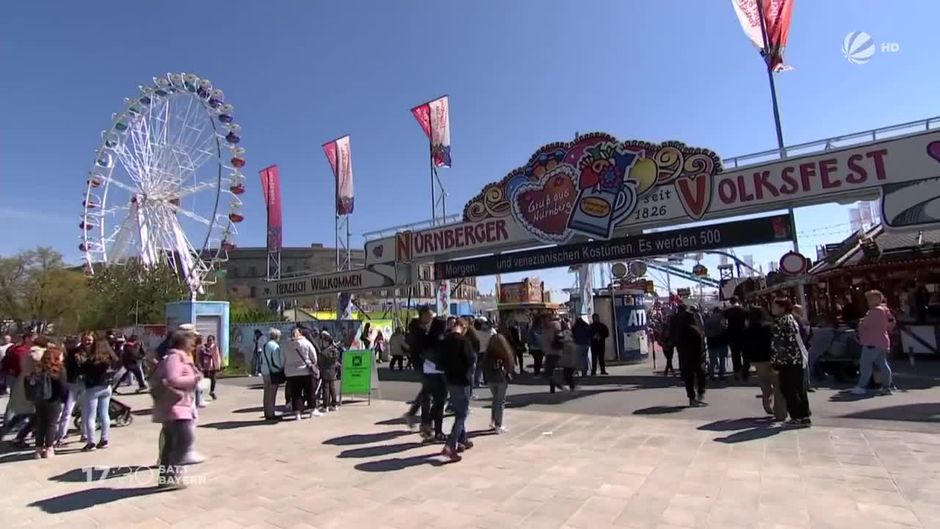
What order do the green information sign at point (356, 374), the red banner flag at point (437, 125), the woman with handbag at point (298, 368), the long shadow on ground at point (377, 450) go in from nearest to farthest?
the long shadow on ground at point (377, 450)
the woman with handbag at point (298, 368)
the green information sign at point (356, 374)
the red banner flag at point (437, 125)

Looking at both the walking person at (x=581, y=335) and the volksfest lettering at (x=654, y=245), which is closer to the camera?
the volksfest lettering at (x=654, y=245)

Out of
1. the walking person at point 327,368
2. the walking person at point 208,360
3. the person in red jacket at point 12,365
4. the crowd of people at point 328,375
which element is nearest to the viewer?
the crowd of people at point 328,375

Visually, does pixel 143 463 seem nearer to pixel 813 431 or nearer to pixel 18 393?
pixel 18 393

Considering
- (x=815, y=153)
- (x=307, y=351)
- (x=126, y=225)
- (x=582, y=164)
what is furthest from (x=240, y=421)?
(x=126, y=225)

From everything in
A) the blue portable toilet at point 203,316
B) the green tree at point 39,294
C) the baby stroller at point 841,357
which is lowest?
the baby stroller at point 841,357

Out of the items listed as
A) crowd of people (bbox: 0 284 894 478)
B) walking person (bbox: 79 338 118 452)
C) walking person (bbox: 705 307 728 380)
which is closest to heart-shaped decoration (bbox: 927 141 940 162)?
crowd of people (bbox: 0 284 894 478)

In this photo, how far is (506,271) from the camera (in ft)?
56.6

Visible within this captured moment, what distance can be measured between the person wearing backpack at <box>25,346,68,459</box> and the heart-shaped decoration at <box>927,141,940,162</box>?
50.6ft

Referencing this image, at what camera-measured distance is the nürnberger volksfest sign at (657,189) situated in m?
11.6

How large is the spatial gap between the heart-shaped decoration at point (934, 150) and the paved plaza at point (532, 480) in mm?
5795

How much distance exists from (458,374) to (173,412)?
114 inches

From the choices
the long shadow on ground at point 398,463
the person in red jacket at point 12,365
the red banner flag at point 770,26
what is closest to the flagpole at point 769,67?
the red banner flag at point 770,26
